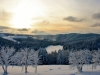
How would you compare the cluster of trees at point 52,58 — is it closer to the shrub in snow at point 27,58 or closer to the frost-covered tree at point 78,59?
the shrub in snow at point 27,58

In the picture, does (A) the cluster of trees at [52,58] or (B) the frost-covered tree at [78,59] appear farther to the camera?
(A) the cluster of trees at [52,58]

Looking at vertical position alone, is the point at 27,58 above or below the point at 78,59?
above

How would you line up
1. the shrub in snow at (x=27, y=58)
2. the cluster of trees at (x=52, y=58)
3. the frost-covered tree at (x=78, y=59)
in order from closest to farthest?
the frost-covered tree at (x=78, y=59) < the shrub in snow at (x=27, y=58) < the cluster of trees at (x=52, y=58)

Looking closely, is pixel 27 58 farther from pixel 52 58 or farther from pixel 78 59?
pixel 52 58

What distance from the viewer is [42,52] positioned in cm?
12606

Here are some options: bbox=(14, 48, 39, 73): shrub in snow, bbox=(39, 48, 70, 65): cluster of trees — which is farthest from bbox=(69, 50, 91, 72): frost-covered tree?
bbox=(39, 48, 70, 65): cluster of trees

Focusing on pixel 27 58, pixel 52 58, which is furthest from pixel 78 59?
pixel 52 58

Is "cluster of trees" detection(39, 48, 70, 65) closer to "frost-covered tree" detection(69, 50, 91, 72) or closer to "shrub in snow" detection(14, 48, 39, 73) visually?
"shrub in snow" detection(14, 48, 39, 73)

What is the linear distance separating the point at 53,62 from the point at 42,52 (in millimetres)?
10309

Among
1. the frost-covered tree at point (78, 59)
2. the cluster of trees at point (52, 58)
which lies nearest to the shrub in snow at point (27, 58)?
the frost-covered tree at point (78, 59)

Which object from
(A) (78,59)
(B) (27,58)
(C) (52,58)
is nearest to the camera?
(A) (78,59)

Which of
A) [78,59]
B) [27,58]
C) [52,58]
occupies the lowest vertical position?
[52,58]

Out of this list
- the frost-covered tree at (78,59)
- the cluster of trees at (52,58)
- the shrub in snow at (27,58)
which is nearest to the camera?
the frost-covered tree at (78,59)

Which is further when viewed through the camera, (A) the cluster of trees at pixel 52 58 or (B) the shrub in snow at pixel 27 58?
(A) the cluster of trees at pixel 52 58
